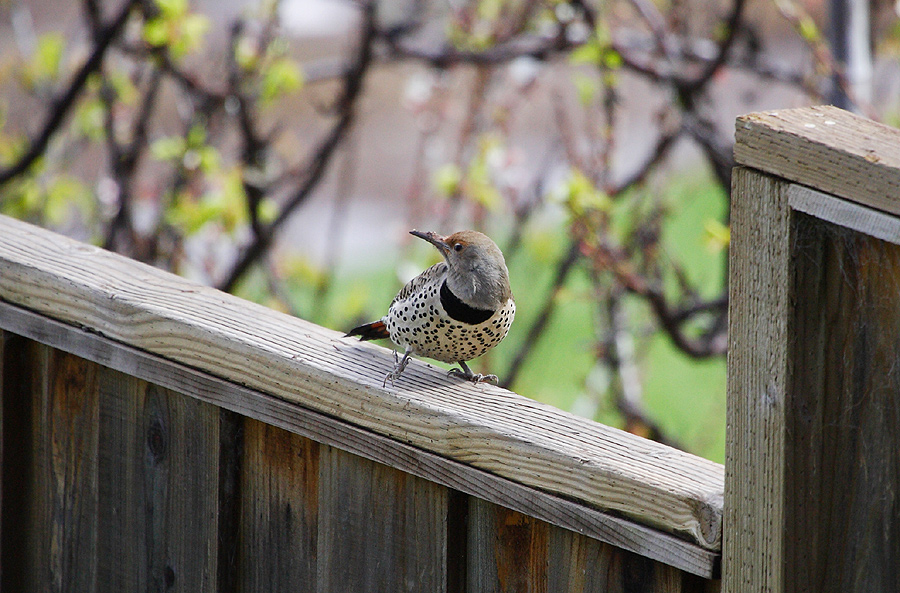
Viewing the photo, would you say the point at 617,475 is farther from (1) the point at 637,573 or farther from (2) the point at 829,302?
(2) the point at 829,302

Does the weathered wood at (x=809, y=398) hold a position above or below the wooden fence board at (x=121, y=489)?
above

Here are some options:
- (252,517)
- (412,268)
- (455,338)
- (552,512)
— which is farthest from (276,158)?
(552,512)

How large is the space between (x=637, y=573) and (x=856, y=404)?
13.9 inches

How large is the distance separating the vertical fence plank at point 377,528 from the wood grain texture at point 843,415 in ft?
1.69

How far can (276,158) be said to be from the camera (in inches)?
241

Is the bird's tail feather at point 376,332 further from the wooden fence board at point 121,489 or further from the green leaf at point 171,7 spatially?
the green leaf at point 171,7

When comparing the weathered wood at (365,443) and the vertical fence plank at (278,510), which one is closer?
the weathered wood at (365,443)

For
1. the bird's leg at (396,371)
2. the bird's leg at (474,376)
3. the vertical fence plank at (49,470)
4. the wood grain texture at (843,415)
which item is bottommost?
the vertical fence plank at (49,470)

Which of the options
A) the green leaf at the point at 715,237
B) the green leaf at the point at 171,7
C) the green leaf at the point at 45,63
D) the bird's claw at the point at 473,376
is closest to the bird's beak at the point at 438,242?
the bird's claw at the point at 473,376

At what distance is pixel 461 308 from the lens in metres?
2.29

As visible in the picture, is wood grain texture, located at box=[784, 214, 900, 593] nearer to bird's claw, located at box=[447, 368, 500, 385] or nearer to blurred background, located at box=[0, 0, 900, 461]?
bird's claw, located at box=[447, 368, 500, 385]

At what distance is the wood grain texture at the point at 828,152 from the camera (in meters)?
1.12

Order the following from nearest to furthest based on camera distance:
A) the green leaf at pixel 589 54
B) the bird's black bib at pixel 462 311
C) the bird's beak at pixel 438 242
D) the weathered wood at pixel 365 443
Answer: the weathered wood at pixel 365 443 → the bird's black bib at pixel 462 311 → the bird's beak at pixel 438 242 → the green leaf at pixel 589 54

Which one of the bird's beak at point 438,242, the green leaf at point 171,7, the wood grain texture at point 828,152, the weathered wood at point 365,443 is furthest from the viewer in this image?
the green leaf at point 171,7
